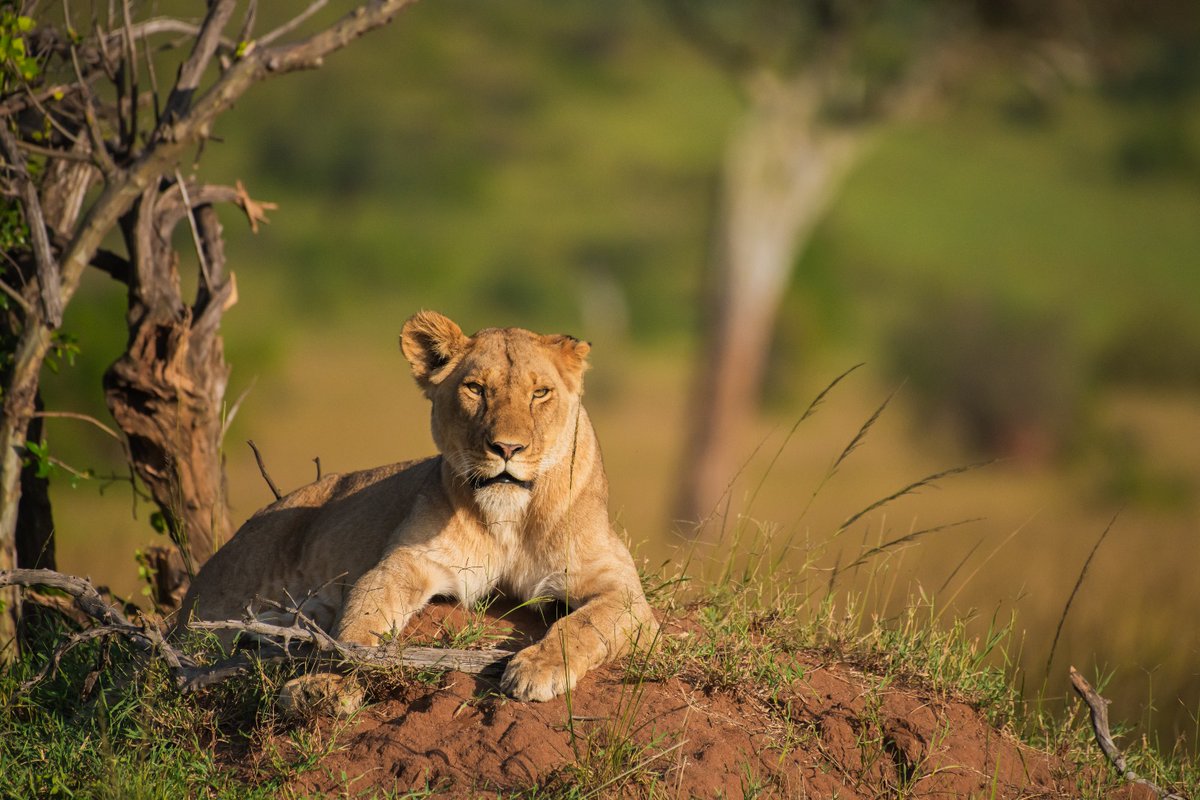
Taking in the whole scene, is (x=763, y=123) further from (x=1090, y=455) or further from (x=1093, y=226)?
(x=1093, y=226)

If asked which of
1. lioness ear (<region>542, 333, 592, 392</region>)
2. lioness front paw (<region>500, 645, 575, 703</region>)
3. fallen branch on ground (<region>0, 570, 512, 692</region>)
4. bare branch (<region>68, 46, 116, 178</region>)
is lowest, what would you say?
lioness front paw (<region>500, 645, 575, 703</region>)

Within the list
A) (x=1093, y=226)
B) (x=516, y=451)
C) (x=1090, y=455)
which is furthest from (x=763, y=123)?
(x=1093, y=226)

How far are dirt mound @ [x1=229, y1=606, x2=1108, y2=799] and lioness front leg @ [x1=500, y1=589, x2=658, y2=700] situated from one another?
65mm

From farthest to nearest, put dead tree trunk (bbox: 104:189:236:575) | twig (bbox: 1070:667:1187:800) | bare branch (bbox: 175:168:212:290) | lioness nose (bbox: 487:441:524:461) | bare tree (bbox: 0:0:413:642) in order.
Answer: bare branch (bbox: 175:168:212:290)
dead tree trunk (bbox: 104:189:236:575)
bare tree (bbox: 0:0:413:642)
lioness nose (bbox: 487:441:524:461)
twig (bbox: 1070:667:1187:800)

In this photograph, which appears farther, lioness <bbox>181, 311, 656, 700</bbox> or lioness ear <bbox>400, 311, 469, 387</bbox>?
lioness ear <bbox>400, 311, 469, 387</bbox>

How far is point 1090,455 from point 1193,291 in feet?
48.7

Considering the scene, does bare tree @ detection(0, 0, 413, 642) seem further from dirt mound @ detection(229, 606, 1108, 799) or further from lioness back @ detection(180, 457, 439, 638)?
dirt mound @ detection(229, 606, 1108, 799)

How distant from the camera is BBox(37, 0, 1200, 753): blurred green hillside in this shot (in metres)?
26.2

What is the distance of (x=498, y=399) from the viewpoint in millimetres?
4465

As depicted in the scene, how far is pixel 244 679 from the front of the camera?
4.27 metres

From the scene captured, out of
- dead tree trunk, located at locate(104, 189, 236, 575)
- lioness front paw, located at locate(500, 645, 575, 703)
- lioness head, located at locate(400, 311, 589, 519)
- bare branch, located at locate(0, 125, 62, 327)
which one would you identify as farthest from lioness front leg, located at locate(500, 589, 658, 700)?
bare branch, located at locate(0, 125, 62, 327)

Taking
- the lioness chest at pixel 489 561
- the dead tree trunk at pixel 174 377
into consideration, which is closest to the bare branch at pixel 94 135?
the dead tree trunk at pixel 174 377

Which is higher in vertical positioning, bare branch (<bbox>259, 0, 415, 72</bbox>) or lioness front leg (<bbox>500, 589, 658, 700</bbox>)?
bare branch (<bbox>259, 0, 415, 72</bbox>)

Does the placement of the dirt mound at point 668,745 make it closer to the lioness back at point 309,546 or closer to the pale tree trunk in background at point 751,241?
the lioness back at point 309,546
